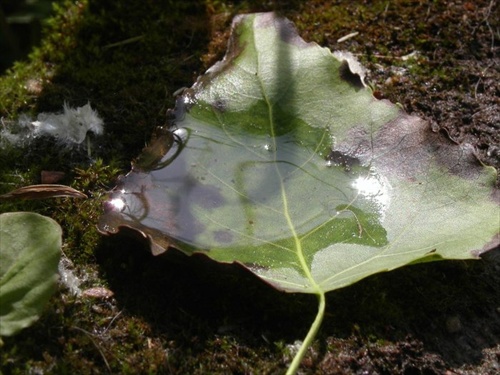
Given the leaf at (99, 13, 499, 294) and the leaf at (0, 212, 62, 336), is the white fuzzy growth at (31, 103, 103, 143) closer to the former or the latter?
the leaf at (99, 13, 499, 294)

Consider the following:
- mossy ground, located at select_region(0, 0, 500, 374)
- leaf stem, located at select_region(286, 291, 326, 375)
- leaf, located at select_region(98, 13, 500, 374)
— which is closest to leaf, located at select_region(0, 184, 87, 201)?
mossy ground, located at select_region(0, 0, 500, 374)

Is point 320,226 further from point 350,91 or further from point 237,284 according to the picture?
point 350,91

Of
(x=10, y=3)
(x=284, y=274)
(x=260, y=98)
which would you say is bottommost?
(x=10, y=3)

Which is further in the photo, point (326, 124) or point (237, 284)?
point (326, 124)

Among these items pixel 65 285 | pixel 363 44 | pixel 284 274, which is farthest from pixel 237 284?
pixel 363 44

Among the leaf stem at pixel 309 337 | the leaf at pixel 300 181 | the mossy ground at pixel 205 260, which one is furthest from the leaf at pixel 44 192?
the leaf stem at pixel 309 337
